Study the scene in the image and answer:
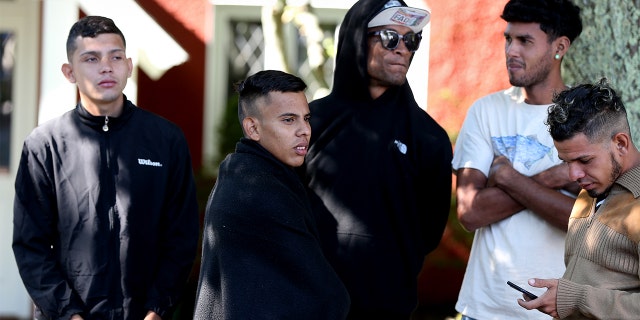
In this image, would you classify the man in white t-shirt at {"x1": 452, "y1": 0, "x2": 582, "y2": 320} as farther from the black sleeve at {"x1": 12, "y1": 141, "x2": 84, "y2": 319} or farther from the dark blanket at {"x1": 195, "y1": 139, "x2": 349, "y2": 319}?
the black sleeve at {"x1": 12, "y1": 141, "x2": 84, "y2": 319}

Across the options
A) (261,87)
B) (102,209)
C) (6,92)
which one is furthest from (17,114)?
(261,87)

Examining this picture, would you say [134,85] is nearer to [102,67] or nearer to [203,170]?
[203,170]

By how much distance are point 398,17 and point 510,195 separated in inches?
39.9

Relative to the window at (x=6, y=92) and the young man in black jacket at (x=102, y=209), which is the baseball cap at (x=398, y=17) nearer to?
the young man in black jacket at (x=102, y=209)

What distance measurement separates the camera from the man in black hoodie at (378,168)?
14.4 ft

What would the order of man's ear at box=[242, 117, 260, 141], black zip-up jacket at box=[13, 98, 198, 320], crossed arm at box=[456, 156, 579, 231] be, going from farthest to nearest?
Result: black zip-up jacket at box=[13, 98, 198, 320], crossed arm at box=[456, 156, 579, 231], man's ear at box=[242, 117, 260, 141]

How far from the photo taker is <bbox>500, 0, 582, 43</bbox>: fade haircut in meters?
4.42

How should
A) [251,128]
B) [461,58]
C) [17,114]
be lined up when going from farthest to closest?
[17,114] < [461,58] < [251,128]

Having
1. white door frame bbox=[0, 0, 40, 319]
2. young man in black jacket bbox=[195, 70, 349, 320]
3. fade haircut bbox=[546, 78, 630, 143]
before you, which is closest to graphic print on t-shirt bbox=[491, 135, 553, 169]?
fade haircut bbox=[546, 78, 630, 143]

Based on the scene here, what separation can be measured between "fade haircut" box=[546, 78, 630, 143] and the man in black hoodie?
3.39 ft

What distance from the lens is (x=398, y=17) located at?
4.56m

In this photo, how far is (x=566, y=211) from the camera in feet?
13.6

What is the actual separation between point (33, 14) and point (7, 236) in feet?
6.69

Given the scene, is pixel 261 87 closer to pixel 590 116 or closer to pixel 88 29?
pixel 88 29
